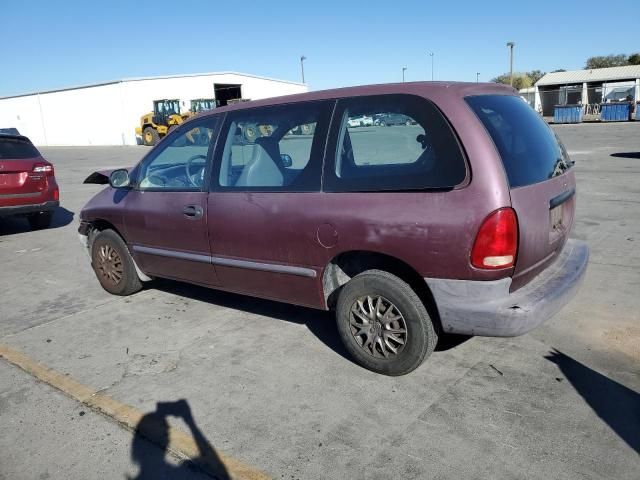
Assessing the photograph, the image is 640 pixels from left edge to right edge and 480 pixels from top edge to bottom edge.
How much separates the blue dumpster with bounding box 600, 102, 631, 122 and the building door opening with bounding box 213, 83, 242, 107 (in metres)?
30.7

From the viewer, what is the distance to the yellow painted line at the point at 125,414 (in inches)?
101

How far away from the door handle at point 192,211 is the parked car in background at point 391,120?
159cm

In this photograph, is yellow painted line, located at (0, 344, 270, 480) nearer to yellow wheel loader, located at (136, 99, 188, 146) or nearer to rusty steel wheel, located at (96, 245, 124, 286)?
rusty steel wheel, located at (96, 245, 124, 286)

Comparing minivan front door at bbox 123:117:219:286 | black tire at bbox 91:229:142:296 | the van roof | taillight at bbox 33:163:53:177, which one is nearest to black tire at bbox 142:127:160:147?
taillight at bbox 33:163:53:177

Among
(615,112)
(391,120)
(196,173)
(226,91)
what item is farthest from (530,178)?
(226,91)

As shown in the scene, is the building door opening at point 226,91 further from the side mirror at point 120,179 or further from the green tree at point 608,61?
the green tree at point 608,61

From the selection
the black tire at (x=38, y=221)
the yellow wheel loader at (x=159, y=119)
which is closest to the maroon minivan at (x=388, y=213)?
the black tire at (x=38, y=221)

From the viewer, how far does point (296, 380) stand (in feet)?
11.1

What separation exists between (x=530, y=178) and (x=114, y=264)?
155 inches

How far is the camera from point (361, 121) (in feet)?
11.4

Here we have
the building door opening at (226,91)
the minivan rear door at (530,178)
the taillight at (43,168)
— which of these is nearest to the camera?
the minivan rear door at (530,178)

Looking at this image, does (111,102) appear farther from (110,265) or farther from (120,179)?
(120,179)

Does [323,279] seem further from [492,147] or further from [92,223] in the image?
[92,223]

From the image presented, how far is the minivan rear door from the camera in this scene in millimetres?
2973
